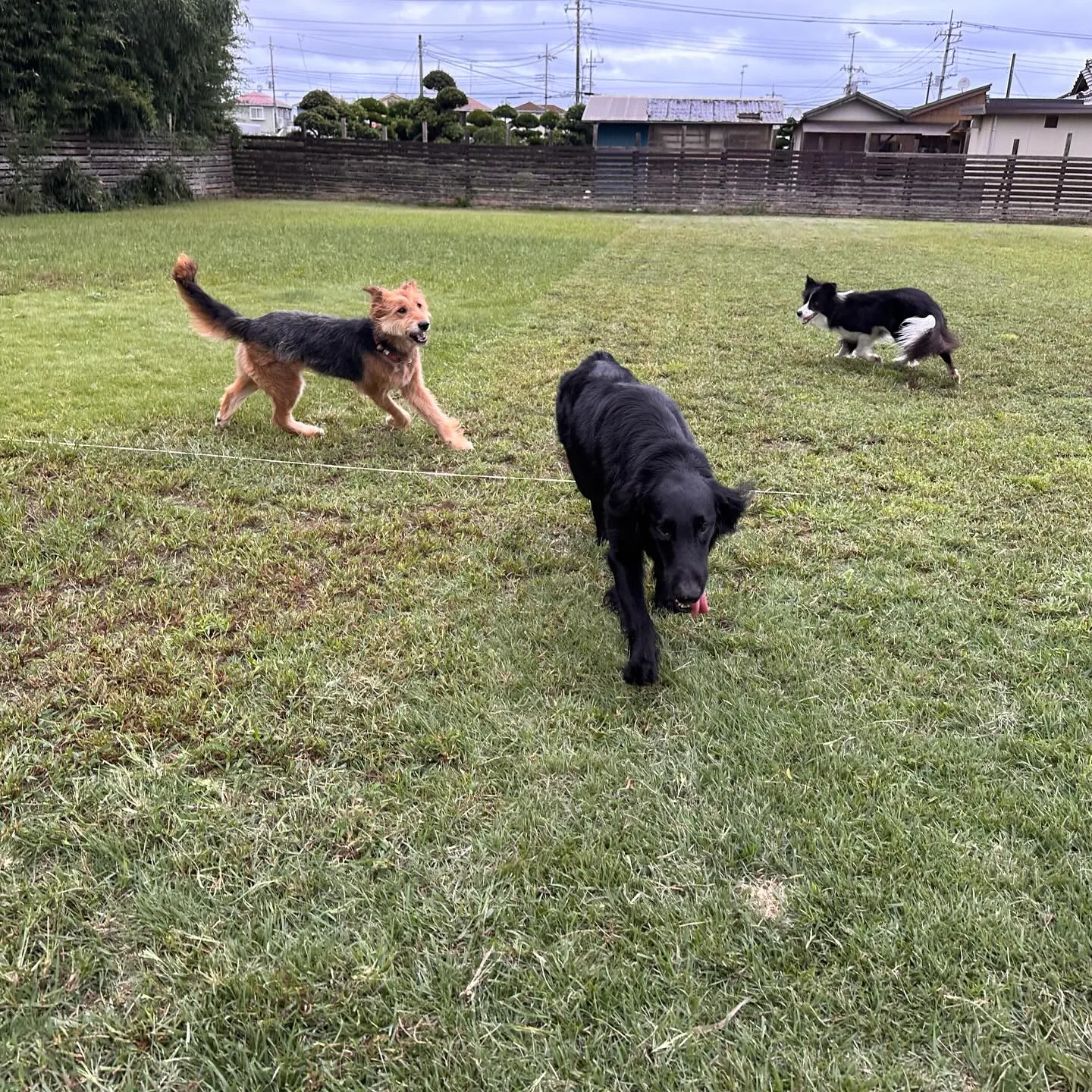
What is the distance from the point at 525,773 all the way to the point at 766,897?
69cm

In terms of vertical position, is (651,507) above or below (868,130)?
below

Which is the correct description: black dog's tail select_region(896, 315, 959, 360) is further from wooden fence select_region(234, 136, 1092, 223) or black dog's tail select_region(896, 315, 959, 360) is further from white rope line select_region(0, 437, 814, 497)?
wooden fence select_region(234, 136, 1092, 223)

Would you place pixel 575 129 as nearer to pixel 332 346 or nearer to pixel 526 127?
pixel 526 127

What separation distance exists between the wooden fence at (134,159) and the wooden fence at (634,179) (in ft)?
3.34

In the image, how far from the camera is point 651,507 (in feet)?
8.21

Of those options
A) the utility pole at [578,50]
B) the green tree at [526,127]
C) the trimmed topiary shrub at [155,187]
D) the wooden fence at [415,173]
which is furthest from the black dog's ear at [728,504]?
the utility pole at [578,50]

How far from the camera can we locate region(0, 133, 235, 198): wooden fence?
17875 millimetres

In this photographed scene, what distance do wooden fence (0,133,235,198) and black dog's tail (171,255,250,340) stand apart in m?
16.4

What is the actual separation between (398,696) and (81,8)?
849 inches

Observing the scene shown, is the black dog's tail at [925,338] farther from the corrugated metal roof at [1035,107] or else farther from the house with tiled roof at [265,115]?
the house with tiled roof at [265,115]

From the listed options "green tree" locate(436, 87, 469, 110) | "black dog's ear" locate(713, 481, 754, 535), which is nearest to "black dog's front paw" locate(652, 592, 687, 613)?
"black dog's ear" locate(713, 481, 754, 535)

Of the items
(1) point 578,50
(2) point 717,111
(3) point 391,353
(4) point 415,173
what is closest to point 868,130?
(2) point 717,111

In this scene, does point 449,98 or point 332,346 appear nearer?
point 332,346

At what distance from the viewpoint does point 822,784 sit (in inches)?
81.7
